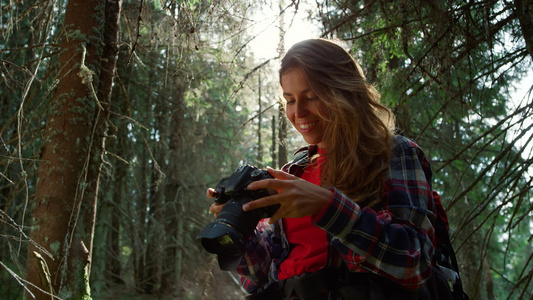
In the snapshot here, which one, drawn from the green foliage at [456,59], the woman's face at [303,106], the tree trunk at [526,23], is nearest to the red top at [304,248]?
the woman's face at [303,106]

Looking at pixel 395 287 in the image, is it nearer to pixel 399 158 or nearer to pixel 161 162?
pixel 399 158

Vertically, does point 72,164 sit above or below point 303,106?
below

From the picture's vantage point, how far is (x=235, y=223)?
1.32m

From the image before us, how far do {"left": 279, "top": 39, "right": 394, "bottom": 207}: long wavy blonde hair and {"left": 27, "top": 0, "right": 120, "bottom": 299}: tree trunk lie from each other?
106 cm

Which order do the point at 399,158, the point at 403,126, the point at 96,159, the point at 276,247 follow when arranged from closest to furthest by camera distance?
the point at 399,158, the point at 276,247, the point at 96,159, the point at 403,126

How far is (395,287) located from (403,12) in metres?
1.94

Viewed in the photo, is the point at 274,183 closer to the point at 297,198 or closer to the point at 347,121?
the point at 297,198

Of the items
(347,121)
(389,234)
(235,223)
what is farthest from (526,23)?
(235,223)

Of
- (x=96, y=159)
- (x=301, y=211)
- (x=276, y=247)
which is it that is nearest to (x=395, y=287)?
(x=301, y=211)

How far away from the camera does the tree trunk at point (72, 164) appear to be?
1.96m

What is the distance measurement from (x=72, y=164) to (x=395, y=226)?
1653 millimetres

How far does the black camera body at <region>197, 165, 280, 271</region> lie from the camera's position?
129 centimetres

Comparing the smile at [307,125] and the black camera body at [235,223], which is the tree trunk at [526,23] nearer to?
the smile at [307,125]

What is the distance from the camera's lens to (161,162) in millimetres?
8906
